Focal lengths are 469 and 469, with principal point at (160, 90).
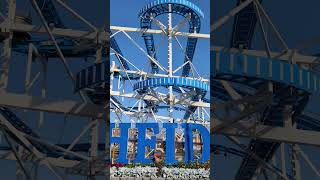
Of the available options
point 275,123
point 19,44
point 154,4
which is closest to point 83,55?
point 19,44

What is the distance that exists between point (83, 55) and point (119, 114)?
779 inches

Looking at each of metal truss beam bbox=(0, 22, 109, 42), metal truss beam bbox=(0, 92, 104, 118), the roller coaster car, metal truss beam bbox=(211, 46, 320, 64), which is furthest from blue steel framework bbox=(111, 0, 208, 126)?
the roller coaster car

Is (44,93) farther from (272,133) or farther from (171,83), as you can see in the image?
(171,83)

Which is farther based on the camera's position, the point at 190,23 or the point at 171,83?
the point at 190,23

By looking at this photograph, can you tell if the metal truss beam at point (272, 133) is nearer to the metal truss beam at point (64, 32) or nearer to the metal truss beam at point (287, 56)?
the metal truss beam at point (287, 56)

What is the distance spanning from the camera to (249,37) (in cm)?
2522

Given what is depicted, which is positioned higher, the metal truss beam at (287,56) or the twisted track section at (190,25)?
the metal truss beam at (287,56)

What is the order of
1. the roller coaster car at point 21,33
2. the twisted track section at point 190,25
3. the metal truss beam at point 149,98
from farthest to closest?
the roller coaster car at point 21,33 < the twisted track section at point 190,25 < the metal truss beam at point 149,98

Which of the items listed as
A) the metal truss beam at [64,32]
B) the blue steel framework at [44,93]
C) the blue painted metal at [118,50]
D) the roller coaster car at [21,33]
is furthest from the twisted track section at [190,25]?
the roller coaster car at [21,33]

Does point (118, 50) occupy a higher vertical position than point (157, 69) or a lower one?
higher

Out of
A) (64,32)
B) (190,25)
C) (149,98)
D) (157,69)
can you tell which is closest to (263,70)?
(190,25)

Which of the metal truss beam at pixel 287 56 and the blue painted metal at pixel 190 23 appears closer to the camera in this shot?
the blue painted metal at pixel 190 23

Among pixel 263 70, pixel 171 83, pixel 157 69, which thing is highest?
pixel 263 70

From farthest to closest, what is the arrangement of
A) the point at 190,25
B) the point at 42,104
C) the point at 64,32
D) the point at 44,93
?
the point at 44,93
the point at 64,32
the point at 42,104
the point at 190,25
